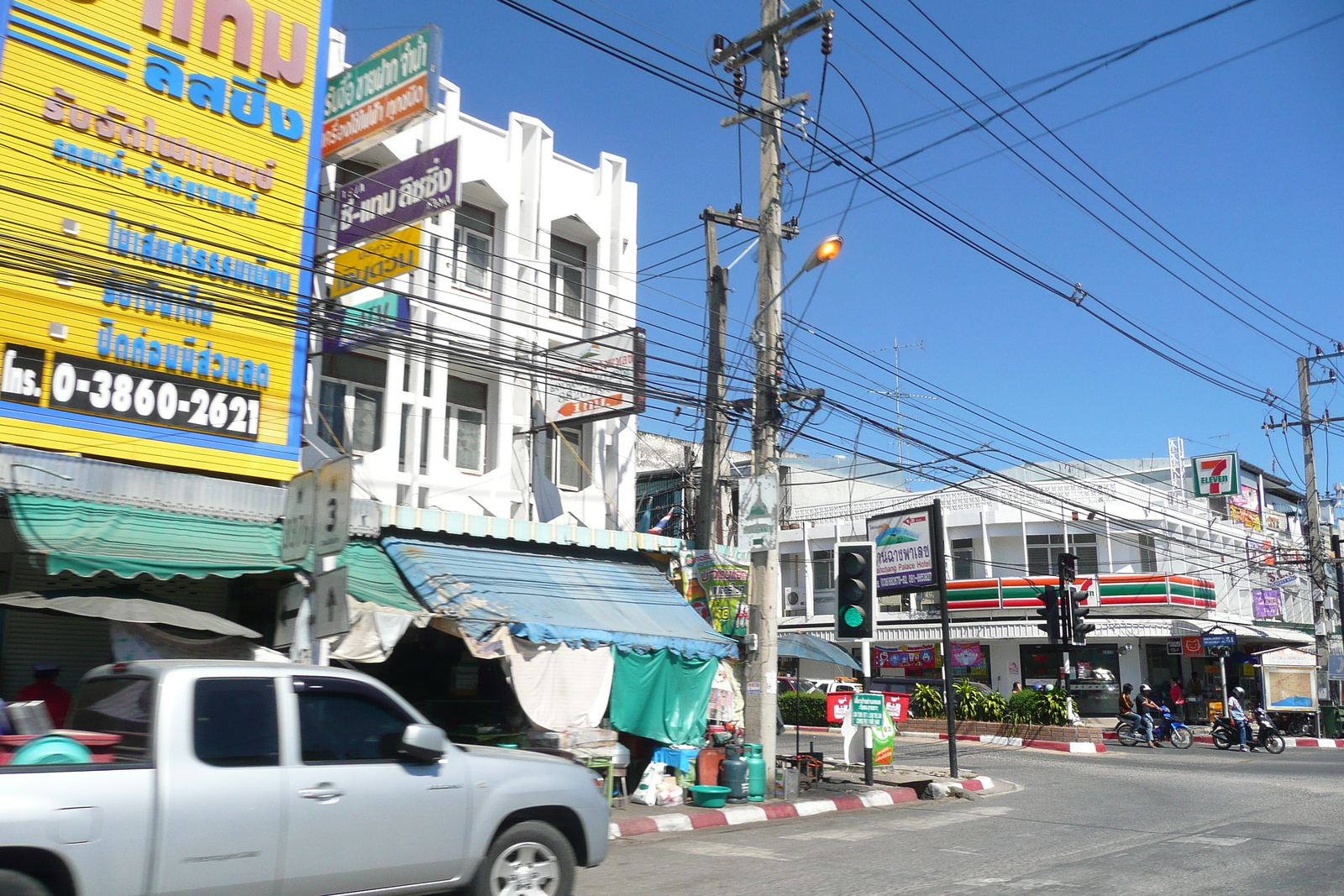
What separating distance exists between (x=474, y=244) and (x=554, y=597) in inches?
291

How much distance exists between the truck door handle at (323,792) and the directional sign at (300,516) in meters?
3.09

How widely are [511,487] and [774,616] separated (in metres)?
5.65

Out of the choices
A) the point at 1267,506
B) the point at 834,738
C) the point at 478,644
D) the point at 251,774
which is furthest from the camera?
the point at 1267,506

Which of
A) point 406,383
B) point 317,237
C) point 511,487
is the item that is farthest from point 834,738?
point 317,237

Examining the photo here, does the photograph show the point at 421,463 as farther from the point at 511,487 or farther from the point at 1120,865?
the point at 1120,865

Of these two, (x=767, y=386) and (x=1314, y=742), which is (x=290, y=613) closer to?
(x=767, y=386)

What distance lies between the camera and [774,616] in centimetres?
1438

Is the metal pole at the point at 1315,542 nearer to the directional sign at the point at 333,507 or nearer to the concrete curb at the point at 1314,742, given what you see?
the concrete curb at the point at 1314,742

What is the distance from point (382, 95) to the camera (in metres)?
14.3

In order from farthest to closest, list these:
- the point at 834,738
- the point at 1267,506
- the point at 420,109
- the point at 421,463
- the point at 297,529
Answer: the point at 1267,506, the point at 834,738, the point at 421,463, the point at 420,109, the point at 297,529

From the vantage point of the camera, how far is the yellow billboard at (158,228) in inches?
463

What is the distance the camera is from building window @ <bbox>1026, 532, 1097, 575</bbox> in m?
40.6

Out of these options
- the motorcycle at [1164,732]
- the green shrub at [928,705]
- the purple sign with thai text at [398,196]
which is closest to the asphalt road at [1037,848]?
the purple sign with thai text at [398,196]

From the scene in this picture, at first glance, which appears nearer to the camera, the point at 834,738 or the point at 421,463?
the point at 421,463
